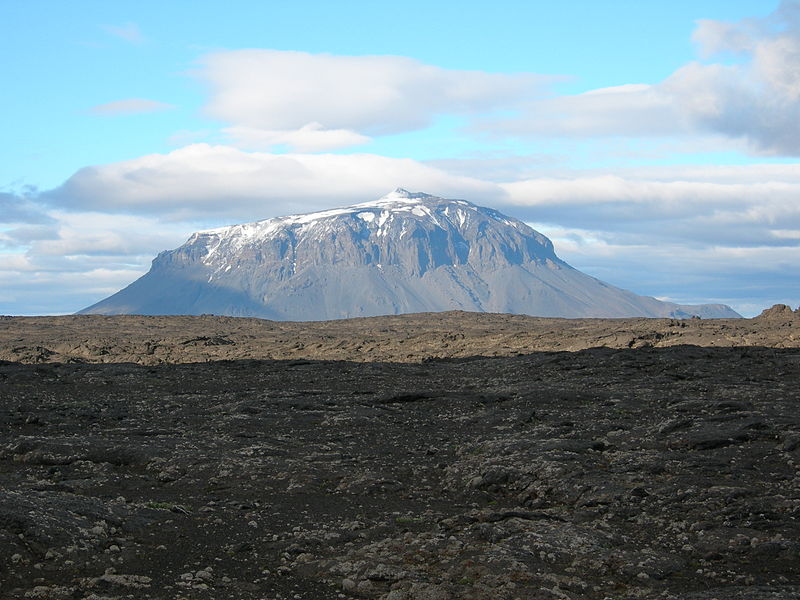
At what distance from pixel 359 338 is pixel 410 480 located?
47.2 metres

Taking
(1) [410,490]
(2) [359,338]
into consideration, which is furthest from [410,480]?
(2) [359,338]

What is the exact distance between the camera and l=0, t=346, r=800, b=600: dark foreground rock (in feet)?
51.8

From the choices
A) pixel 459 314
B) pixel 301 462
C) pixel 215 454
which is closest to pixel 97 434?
pixel 215 454

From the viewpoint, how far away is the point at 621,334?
6181cm

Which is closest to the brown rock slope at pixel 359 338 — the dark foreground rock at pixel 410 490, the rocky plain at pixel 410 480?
the rocky plain at pixel 410 480

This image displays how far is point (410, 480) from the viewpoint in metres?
24.1

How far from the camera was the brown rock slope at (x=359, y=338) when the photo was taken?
58.9 m

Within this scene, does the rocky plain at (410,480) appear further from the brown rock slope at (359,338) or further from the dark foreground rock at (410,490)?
the brown rock slope at (359,338)

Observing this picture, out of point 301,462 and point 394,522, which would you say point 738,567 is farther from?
Answer: point 301,462

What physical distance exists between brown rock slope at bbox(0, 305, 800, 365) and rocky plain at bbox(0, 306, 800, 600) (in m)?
11.3

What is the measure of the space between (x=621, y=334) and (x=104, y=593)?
2009 inches

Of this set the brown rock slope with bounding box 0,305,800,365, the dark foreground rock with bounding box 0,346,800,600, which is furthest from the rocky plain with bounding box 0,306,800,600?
the brown rock slope with bounding box 0,305,800,365

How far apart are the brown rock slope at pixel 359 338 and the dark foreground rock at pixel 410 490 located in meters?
17.8

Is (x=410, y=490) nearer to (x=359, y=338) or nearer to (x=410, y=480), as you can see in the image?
(x=410, y=480)
